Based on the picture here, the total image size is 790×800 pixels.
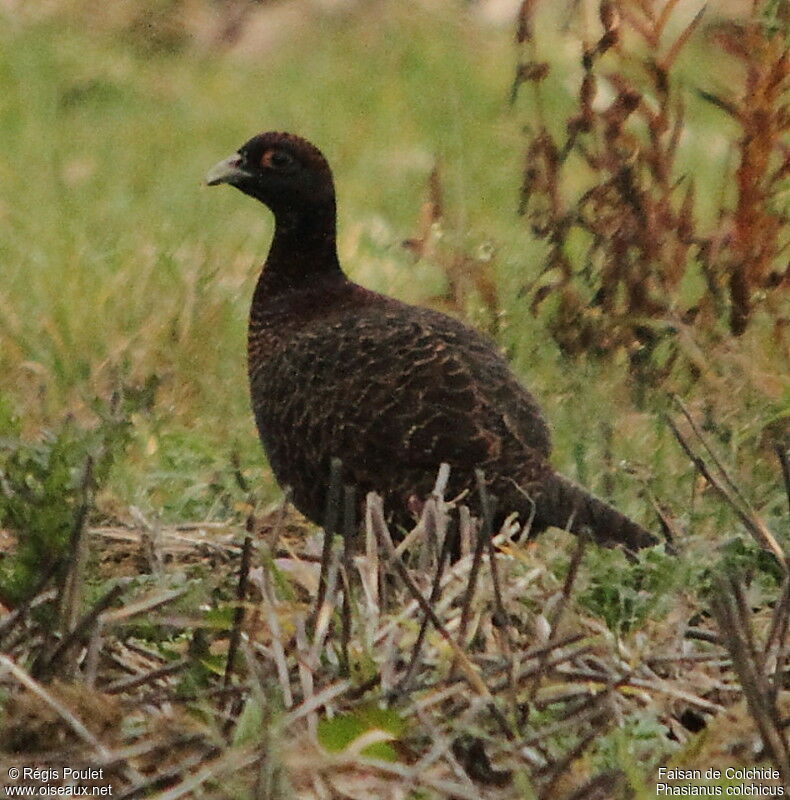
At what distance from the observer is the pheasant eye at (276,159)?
5.09 m

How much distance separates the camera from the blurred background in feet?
16.1

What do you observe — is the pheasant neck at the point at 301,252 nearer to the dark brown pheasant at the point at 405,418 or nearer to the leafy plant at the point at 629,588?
the dark brown pheasant at the point at 405,418

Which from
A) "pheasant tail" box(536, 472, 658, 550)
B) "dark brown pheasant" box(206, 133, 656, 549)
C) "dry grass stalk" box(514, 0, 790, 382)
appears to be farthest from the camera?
"dry grass stalk" box(514, 0, 790, 382)

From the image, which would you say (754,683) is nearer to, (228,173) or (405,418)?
(405,418)

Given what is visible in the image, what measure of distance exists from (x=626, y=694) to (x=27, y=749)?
91cm

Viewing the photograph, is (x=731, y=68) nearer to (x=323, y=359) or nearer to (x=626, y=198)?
(x=626, y=198)

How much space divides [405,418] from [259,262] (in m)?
2.28

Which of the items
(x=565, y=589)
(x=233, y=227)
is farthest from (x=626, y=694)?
(x=233, y=227)

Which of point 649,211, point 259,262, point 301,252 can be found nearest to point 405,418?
point 301,252

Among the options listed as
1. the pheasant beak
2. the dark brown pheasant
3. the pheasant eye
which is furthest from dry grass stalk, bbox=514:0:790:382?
the dark brown pheasant

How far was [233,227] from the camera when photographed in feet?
24.1

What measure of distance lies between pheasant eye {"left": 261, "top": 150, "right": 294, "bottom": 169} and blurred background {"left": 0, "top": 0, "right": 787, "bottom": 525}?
67 centimetres

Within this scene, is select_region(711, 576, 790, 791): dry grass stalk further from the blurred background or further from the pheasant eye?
the pheasant eye

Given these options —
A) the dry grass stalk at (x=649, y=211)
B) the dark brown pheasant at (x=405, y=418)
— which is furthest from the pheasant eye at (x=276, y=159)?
the dry grass stalk at (x=649, y=211)
